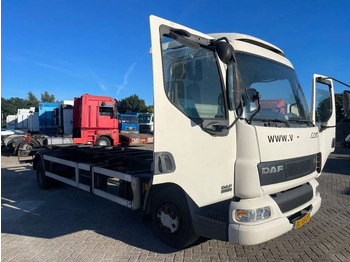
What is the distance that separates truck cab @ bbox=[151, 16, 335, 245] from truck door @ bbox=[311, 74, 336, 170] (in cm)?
115

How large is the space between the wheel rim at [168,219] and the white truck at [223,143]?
1 centimetres

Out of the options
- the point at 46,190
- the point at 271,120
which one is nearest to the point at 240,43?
the point at 271,120

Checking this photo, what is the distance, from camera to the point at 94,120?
14.3 meters

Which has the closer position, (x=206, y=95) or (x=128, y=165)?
(x=206, y=95)

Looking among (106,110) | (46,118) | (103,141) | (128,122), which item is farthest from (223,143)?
(128,122)

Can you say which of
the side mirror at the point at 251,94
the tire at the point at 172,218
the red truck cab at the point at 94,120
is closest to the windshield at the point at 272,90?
the side mirror at the point at 251,94

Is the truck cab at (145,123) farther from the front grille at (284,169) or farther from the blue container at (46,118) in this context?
the front grille at (284,169)

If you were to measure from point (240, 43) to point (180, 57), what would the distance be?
31.3 inches

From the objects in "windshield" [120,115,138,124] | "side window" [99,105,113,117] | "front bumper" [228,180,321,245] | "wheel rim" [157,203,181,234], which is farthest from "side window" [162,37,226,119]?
"windshield" [120,115,138,124]

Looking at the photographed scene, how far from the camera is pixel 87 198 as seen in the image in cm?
617

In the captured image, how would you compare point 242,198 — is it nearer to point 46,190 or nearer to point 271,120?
point 271,120

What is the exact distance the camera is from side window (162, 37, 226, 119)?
3.13 m

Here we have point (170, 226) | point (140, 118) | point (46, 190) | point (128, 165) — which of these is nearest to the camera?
point (170, 226)

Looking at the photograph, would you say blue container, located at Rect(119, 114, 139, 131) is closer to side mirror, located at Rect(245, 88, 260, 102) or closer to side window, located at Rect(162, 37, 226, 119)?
side window, located at Rect(162, 37, 226, 119)
